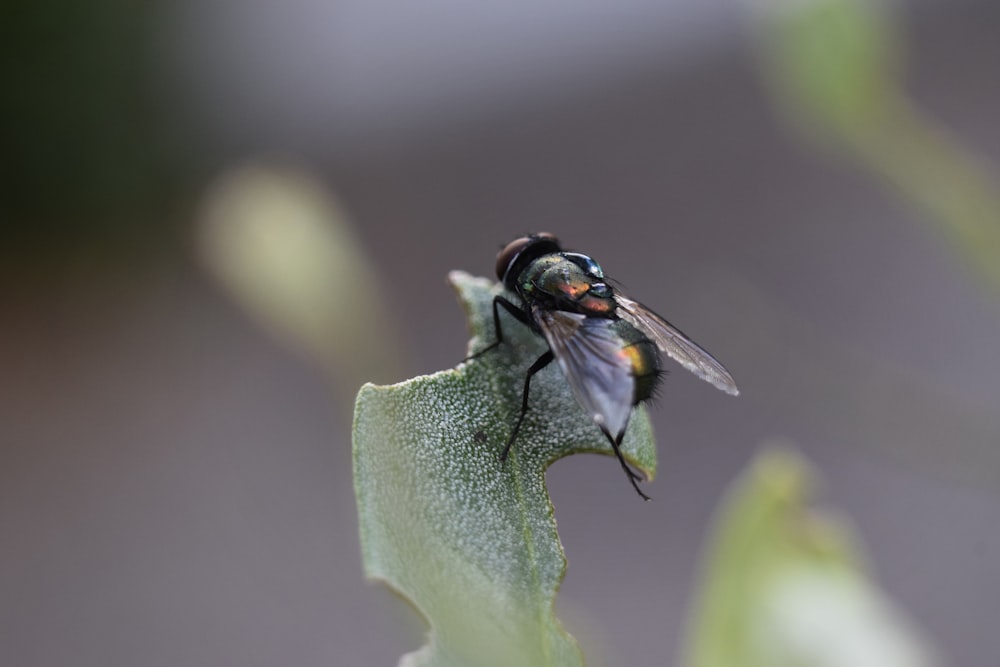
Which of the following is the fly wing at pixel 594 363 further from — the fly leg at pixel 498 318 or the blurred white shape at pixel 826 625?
the blurred white shape at pixel 826 625

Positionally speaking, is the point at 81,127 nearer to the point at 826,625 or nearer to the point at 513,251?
the point at 513,251

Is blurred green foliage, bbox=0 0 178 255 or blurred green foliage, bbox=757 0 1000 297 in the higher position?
blurred green foliage, bbox=0 0 178 255

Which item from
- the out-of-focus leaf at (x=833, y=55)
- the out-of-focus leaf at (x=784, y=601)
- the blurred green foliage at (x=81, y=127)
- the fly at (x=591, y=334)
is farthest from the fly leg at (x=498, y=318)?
the blurred green foliage at (x=81, y=127)

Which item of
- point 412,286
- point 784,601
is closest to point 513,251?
point 784,601

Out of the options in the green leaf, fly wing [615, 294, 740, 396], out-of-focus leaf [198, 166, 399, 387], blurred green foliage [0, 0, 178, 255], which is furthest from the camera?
blurred green foliage [0, 0, 178, 255]

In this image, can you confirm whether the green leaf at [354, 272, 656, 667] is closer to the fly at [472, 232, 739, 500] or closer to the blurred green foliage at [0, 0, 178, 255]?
the fly at [472, 232, 739, 500]

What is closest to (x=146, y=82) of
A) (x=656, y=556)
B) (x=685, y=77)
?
(x=685, y=77)

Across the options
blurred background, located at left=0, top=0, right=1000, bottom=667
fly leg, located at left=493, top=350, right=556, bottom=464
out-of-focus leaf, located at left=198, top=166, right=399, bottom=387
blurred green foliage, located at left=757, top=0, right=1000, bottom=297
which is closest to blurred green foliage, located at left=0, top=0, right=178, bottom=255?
blurred background, located at left=0, top=0, right=1000, bottom=667
